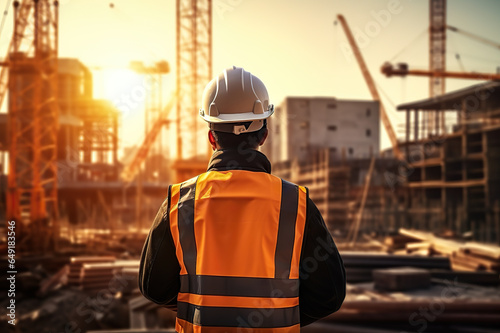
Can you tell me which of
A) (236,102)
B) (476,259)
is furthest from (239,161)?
(476,259)

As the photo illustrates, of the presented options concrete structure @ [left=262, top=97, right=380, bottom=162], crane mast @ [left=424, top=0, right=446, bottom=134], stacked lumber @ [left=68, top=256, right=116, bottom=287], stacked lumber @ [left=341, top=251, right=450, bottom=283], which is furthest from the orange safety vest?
crane mast @ [left=424, top=0, right=446, bottom=134]

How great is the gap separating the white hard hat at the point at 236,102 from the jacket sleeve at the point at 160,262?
0.44 metres

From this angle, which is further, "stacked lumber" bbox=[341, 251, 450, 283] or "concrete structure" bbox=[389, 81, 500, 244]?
"concrete structure" bbox=[389, 81, 500, 244]

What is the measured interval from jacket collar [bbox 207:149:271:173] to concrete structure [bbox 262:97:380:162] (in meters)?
42.6

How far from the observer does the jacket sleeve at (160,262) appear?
1946mm

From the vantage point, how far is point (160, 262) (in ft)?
6.42

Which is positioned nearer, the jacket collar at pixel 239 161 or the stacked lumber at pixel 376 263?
the jacket collar at pixel 239 161

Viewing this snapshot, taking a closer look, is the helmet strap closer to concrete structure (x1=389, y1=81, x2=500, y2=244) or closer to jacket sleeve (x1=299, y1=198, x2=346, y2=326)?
jacket sleeve (x1=299, y1=198, x2=346, y2=326)

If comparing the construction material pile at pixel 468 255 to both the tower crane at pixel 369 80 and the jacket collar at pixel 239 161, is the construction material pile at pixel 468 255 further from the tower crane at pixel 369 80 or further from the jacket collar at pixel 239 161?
the tower crane at pixel 369 80

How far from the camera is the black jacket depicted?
74.9 inches

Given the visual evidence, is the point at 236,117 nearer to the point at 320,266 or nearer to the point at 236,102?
the point at 236,102

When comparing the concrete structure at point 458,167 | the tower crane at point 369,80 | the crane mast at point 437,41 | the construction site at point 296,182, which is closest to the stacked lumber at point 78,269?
the construction site at point 296,182

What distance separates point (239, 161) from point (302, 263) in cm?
51

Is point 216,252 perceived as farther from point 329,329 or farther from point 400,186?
point 400,186
